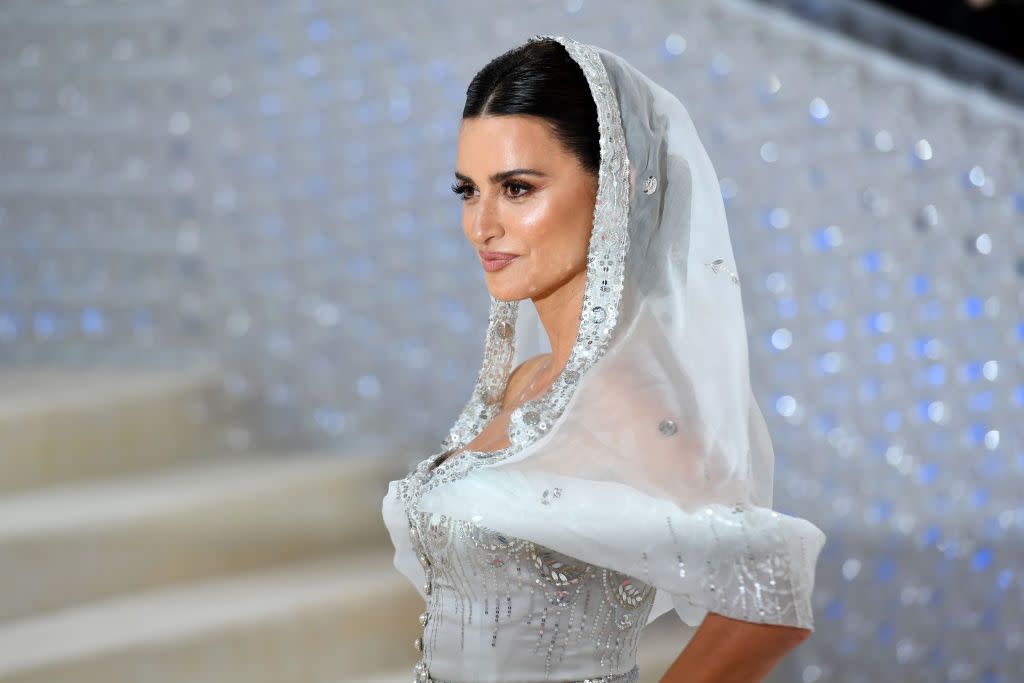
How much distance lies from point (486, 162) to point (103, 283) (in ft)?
12.0

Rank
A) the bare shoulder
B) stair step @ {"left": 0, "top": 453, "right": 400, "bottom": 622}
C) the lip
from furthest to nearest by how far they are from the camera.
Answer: stair step @ {"left": 0, "top": 453, "right": 400, "bottom": 622}
the bare shoulder
the lip

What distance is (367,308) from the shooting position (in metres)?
4.61

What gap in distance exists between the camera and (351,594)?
3689 mm

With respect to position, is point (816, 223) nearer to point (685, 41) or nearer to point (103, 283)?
point (685, 41)

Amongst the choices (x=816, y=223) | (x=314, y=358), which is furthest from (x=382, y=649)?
(x=816, y=223)

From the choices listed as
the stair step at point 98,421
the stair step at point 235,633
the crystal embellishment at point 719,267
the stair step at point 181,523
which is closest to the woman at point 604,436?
the crystal embellishment at point 719,267

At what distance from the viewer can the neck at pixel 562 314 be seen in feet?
5.60

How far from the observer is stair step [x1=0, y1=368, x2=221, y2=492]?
13.2 ft

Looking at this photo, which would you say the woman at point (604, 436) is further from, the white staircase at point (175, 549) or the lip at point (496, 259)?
the white staircase at point (175, 549)

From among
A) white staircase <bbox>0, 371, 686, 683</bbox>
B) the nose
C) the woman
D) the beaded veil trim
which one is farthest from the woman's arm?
white staircase <bbox>0, 371, 686, 683</bbox>

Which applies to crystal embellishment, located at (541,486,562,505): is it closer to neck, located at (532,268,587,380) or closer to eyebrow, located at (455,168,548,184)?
neck, located at (532,268,587,380)

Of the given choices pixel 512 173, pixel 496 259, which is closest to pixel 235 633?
pixel 496 259

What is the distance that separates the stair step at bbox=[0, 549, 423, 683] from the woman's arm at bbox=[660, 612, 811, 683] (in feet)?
7.04

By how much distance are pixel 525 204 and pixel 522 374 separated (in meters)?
0.43
